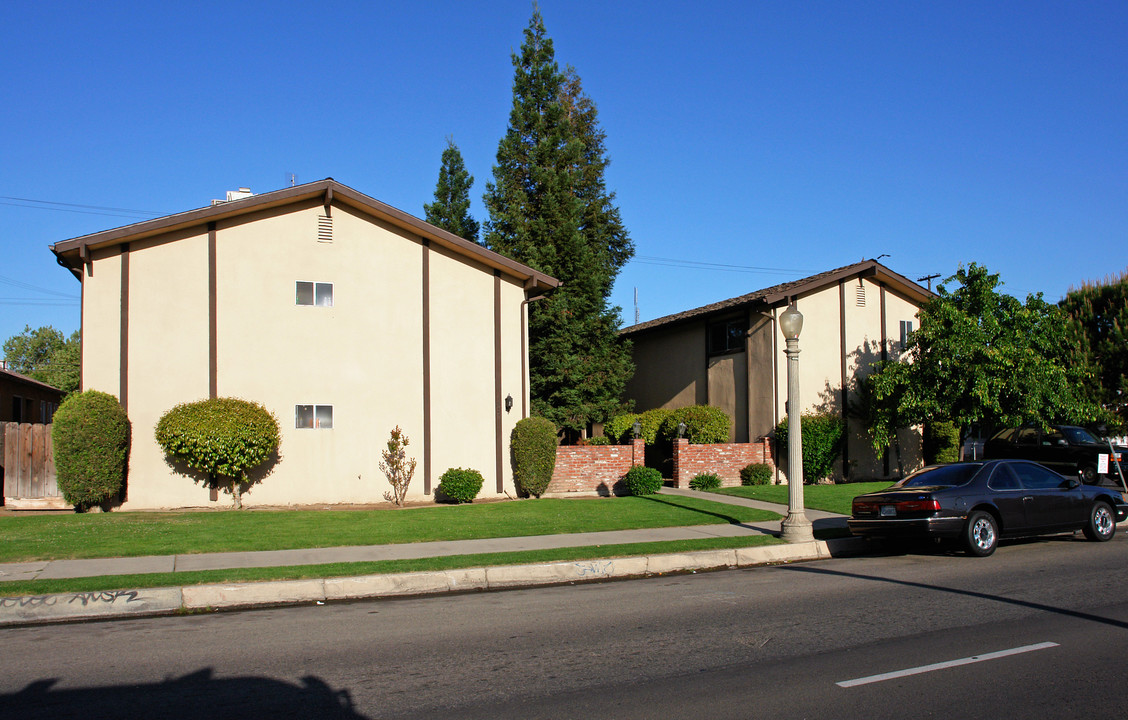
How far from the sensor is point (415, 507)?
1802cm

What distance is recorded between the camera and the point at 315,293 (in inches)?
733

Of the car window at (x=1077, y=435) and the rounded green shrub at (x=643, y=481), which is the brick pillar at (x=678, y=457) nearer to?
the rounded green shrub at (x=643, y=481)

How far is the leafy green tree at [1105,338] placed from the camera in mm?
33125

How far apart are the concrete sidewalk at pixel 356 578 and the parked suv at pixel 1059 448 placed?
13.8m

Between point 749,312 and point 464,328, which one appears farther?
point 749,312

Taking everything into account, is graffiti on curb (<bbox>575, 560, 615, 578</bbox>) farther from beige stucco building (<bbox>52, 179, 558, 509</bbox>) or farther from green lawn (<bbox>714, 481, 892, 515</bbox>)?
beige stucco building (<bbox>52, 179, 558, 509</bbox>)

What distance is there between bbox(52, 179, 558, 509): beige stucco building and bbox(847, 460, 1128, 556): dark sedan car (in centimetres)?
1020

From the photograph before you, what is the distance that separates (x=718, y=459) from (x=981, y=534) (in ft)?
35.4

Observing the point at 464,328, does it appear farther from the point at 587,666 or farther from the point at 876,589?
the point at 587,666

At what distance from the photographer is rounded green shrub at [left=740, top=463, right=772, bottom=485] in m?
22.4

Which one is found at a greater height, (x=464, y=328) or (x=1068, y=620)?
(x=464, y=328)

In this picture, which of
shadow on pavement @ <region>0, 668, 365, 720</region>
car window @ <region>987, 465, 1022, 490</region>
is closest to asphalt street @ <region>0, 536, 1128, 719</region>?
shadow on pavement @ <region>0, 668, 365, 720</region>

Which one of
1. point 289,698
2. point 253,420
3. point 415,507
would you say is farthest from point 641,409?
point 289,698

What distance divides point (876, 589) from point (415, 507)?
36.4 feet
